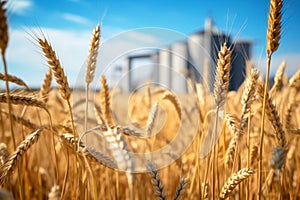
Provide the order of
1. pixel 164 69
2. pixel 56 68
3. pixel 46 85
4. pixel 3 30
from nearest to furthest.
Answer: pixel 3 30 → pixel 56 68 → pixel 46 85 → pixel 164 69

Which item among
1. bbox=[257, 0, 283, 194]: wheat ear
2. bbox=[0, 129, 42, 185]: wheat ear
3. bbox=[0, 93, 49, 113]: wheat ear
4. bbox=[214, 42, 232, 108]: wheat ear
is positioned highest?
bbox=[257, 0, 283, 194]: wheat ear

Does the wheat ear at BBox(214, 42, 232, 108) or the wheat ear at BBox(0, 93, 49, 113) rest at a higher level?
the wheat ear at BBox(214, 42, 232, 108)

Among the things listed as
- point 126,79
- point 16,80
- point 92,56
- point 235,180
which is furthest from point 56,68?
point 126,79

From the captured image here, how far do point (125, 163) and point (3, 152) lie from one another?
65 cm

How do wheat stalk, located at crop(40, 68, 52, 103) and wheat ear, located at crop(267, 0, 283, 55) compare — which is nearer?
wheat ear, located at crop(267, 0, 283, 55)

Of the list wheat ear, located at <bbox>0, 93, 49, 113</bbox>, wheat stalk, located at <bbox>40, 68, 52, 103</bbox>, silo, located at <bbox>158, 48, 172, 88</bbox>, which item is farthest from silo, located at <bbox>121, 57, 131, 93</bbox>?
silo, located at <bbox>158, 48, 172, 88</bbox>

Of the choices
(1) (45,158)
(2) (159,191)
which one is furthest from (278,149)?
(1) (45,158)

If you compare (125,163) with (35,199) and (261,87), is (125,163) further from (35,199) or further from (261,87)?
(35,199)

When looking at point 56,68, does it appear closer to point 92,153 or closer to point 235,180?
point 92,153

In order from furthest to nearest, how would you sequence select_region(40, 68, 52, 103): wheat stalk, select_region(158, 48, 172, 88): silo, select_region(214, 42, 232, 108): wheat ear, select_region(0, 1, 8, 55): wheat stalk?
select_region(158, 48, 172, 88): silo, select_region(40, 68, 52, 103): wheat stalk, select_region(214, 42, 232, 108): wheat ear, select_region(0, 1, 8, 55): wheat stalk

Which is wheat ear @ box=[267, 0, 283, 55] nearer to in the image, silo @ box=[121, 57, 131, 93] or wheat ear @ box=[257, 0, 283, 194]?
wheat ear @ box=[257, 0, 283, 194]

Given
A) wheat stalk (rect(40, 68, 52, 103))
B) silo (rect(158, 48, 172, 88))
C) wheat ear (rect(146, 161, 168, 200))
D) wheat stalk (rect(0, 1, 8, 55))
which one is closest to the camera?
wheat stalk (rect(0, 1, 8, 55))

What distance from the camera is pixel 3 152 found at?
1058 millimetres

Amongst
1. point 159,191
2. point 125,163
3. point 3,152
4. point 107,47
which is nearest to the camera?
point 125,163
